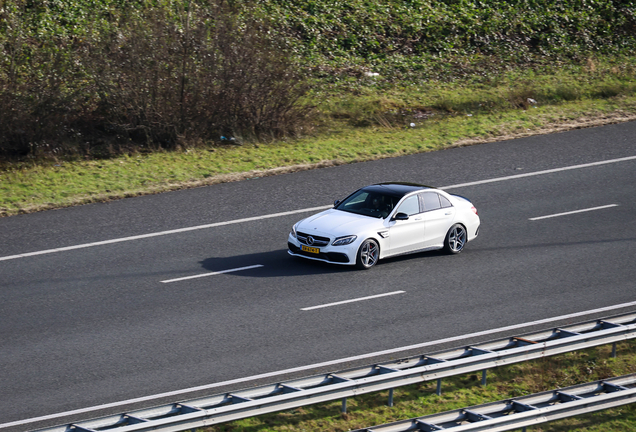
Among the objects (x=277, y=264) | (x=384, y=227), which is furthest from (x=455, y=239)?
(x=277, y=264)

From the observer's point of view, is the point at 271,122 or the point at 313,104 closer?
the point at 271,122

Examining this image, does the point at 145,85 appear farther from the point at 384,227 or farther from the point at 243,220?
the point at 384,227

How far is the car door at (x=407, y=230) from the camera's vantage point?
1458 cm

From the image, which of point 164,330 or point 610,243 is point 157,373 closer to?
point 164,330

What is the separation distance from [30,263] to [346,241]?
5.61 m

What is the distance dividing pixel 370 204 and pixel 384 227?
80cm

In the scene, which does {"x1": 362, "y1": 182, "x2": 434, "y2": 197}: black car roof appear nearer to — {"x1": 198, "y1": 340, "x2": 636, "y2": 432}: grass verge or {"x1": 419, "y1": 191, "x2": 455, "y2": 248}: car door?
{"x1": 419, "y1": 191, "x2": 455, "y2": 248}: car door

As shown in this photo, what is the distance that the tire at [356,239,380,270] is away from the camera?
14168mm

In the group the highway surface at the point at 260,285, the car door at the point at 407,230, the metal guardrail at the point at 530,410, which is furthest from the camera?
the car door at the point at 407,230

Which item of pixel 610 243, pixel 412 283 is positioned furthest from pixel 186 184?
pixel 610 243

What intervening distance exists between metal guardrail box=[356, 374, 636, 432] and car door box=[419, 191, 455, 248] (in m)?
5.99

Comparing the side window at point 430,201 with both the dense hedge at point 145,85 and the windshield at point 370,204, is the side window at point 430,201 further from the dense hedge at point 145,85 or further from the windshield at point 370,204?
the dense hedge at point 145,85

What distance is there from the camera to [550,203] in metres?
18.0

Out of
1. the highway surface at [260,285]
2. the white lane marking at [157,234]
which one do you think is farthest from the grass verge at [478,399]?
the white lane marking at [157,234]
